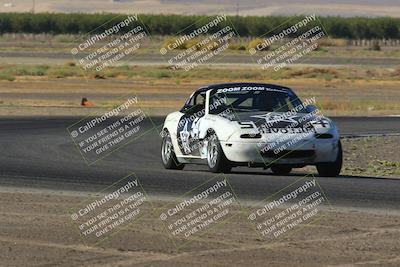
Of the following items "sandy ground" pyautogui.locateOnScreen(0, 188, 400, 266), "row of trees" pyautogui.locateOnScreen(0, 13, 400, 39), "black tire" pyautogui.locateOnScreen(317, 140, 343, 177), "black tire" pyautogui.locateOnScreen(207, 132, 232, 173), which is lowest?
"row of trees" pyautogui.locateOnScreen(0, 13, 400, 39)

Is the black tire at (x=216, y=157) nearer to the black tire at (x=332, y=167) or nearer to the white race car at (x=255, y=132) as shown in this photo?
the white race car at (x=255, y=132)

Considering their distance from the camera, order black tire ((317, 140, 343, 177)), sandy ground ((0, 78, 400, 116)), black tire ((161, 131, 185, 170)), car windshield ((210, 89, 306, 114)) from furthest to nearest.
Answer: sandy ground ((0, 78, 400, 116)) → black tire ((161, 131, 185, 170)) → car windshield ((210, 89, 306, 114)) → black tire ((317, 140, 343, 177))

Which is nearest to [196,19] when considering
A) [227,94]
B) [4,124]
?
[4,124]

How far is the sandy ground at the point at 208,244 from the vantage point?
10281 millimetres

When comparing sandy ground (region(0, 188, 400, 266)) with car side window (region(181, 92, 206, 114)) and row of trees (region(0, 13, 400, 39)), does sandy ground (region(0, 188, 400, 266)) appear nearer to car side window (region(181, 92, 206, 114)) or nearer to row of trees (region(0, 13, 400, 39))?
car side window (region(181, 92, 206, 114))

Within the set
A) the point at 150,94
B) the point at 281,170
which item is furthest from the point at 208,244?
the point at 150,94

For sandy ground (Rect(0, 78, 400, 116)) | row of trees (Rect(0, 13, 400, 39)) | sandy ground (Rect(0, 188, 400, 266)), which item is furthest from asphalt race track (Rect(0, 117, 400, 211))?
row of trees (Rect(0, 13, 400, 39))

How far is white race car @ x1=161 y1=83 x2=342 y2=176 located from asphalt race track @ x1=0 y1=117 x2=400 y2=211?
29 cm

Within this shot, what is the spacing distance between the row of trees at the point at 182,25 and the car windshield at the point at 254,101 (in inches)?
5505

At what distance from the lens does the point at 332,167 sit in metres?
18.7

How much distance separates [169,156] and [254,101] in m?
1.96

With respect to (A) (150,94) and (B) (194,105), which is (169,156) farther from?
(A) (150,94)

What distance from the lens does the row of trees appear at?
161m

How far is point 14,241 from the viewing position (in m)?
11.3
